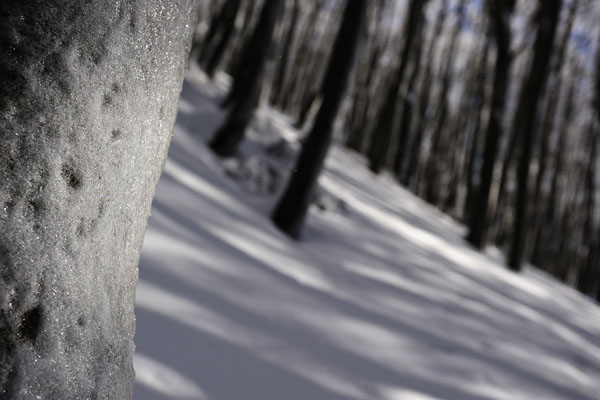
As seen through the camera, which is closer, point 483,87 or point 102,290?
point 102,290

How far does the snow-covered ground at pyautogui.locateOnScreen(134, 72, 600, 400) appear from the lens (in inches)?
95.3

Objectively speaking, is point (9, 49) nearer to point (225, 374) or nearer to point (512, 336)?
point (225, 374)

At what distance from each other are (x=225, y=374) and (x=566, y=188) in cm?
2577

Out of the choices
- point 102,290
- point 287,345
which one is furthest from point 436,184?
point 102,290

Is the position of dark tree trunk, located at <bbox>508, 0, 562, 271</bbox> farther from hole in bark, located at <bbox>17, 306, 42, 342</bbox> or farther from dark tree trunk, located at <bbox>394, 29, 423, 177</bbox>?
hole in bark, located at <bbox>17, 306, 42, 342</bbox>

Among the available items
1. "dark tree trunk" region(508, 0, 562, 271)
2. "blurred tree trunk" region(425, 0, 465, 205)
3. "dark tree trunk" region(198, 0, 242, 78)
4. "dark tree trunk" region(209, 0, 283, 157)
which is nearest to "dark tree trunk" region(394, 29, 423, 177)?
"dark tree trunk" region(508, 0, 562, 271)

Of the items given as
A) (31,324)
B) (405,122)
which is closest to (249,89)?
(31,324)

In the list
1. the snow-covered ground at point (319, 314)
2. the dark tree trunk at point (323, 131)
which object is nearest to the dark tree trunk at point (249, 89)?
the snow-covered ground at point (319, 314)

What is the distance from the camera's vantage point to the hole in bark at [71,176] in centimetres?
86

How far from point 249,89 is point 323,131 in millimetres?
1727

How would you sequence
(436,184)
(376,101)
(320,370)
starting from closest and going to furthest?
(320,370), (436,184), (376,101)

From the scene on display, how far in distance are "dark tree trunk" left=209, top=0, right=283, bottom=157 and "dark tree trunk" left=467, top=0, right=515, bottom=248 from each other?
4.07 metres

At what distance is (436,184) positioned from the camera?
1842 cm

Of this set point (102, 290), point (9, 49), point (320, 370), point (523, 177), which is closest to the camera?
point (9, 49)
